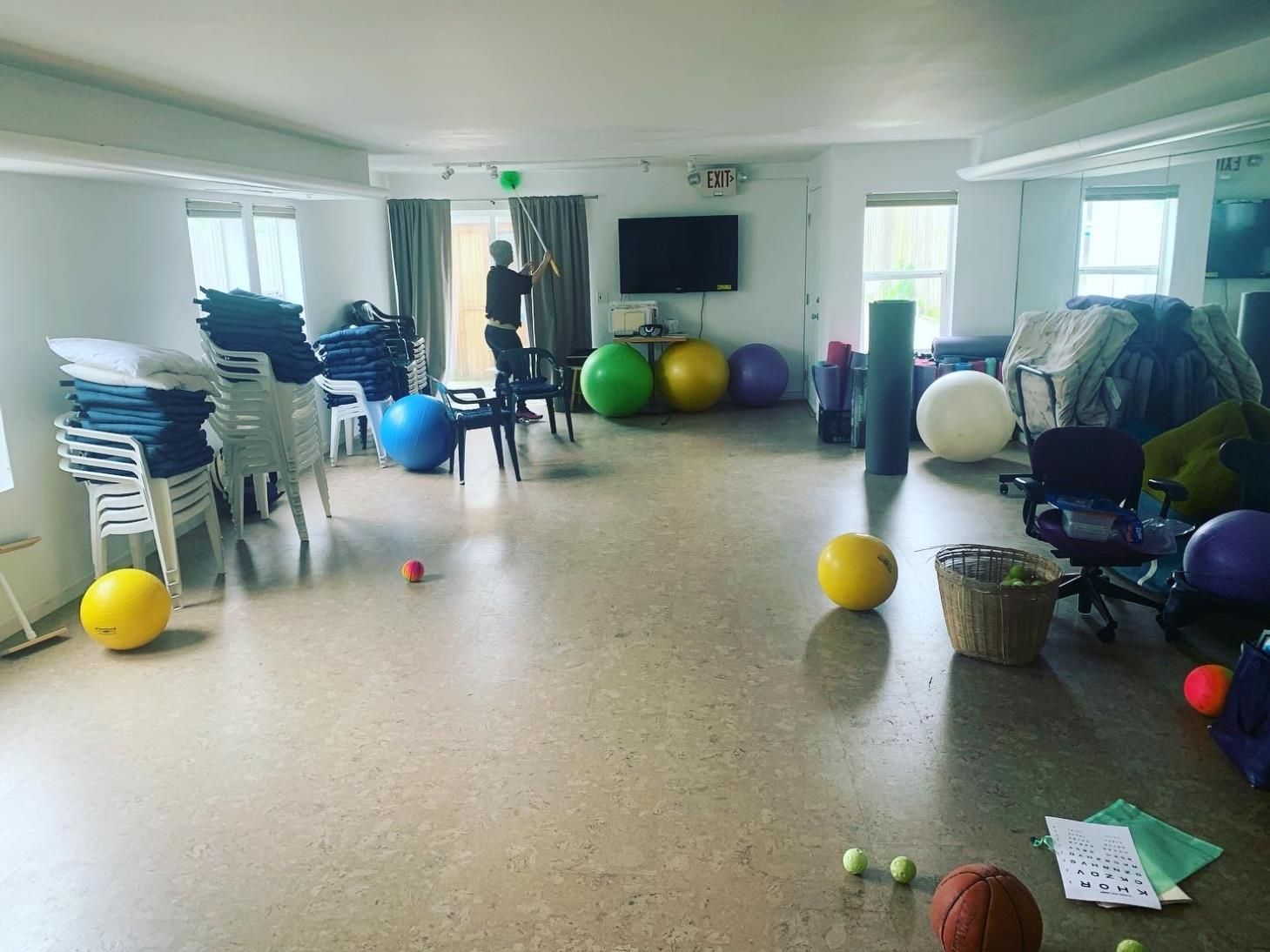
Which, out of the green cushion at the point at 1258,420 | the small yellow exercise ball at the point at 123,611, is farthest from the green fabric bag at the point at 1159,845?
the small yellow exercise ball at the point at 123,611

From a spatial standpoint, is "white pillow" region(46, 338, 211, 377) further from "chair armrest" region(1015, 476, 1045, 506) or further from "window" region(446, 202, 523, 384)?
"window" region(446, 202, 523, 384)

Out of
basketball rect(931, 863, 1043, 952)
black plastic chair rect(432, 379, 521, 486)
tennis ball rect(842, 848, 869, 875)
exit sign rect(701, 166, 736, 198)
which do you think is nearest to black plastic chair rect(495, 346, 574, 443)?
black plastic chair rect(432, 379, 521, 486)

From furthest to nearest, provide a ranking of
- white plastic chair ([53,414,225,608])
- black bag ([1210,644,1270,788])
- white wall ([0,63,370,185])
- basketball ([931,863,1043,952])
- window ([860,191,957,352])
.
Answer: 1. window ([860,191,957,352])
2. white plastic chair ([53,414,225,608])
3. white wall ([0,63,370,185])
4. black bag ([1210,644,1270,788])
5. basketball ([931,863,1043,952])

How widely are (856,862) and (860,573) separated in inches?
69.8

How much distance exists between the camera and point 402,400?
6859 millimetres

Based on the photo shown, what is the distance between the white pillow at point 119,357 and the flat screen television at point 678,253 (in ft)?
18.7

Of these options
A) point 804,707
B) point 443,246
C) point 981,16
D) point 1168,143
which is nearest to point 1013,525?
point 1168,143

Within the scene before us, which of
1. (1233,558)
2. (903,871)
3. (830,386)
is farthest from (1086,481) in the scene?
(830,386)

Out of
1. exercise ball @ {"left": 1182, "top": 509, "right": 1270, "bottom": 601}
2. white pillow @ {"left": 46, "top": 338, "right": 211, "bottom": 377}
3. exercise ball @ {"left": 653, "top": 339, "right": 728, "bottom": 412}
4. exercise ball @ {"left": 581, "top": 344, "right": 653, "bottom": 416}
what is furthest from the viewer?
exercise ball @ {"left": 653, "top": 339, "right": 728, "bottom": 412}

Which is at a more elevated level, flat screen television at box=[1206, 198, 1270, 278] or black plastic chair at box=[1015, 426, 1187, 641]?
flat screen television at box=[1206, 198, 1270, 278]

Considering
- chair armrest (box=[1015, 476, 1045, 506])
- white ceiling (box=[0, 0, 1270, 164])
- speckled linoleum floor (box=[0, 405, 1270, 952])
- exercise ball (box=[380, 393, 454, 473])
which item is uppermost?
white ceiling (box=[0, 0, 1270, 164])

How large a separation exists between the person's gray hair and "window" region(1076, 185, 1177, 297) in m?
4.73

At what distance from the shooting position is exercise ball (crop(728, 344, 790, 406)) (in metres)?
9.11

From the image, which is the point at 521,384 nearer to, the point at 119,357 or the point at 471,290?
the point at 119,357
